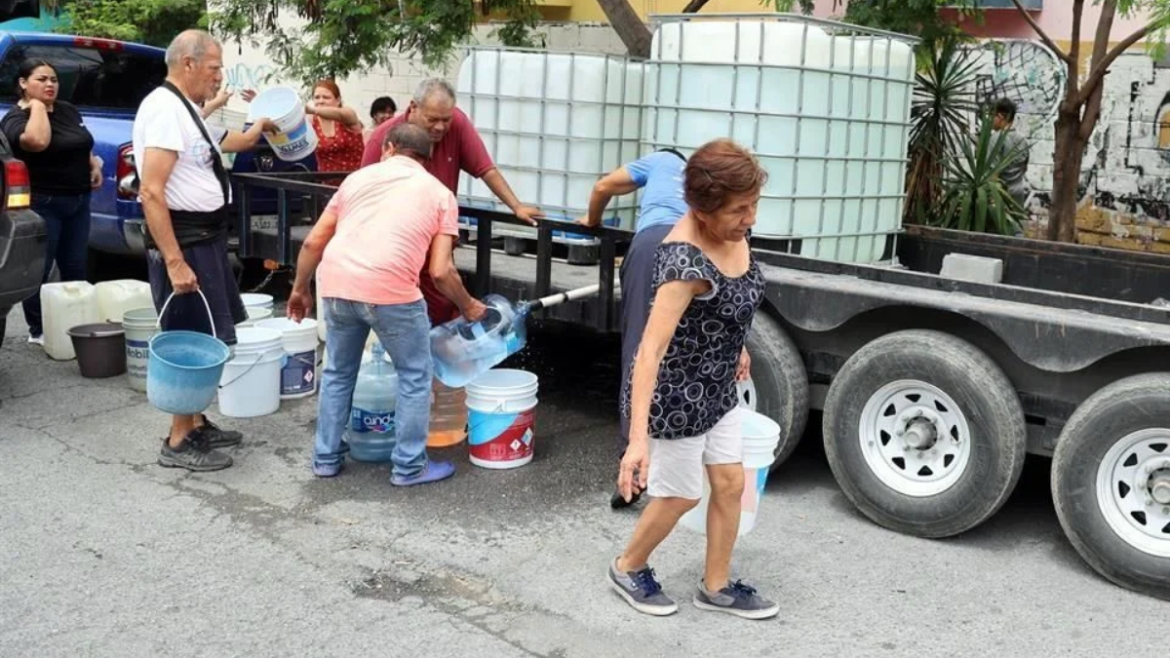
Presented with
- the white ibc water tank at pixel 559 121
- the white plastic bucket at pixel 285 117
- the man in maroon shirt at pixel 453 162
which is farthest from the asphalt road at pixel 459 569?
the white plastic bucket at pixel 285 117

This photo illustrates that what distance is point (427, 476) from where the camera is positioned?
5570 mm

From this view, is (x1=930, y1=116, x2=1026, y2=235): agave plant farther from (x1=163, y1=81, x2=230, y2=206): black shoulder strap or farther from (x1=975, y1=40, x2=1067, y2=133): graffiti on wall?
(x1=163, y1=81, x2=230, y2=206): black shoulder strap

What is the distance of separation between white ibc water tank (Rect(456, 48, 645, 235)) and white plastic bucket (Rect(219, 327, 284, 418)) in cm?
146

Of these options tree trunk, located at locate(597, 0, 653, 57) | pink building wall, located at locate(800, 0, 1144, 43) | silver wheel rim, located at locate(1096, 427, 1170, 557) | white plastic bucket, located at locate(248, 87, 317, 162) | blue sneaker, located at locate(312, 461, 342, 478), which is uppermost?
pink building wall, located at locate(800, 0, 1144, 43)

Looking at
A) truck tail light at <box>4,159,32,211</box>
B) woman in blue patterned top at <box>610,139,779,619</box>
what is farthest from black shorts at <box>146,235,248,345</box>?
woman in blue patterned top at <box>610,139,779,619</box>

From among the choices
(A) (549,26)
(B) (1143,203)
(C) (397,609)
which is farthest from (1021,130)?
(C) (397,609)

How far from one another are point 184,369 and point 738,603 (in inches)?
106

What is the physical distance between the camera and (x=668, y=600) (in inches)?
171

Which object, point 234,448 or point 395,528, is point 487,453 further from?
point 234,448

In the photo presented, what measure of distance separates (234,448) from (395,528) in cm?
→ 138

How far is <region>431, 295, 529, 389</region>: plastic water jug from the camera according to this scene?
595 centimetres

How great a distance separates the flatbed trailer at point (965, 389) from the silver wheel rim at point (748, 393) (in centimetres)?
2

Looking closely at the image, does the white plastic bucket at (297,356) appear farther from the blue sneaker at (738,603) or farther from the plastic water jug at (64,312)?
the blue sneaker at (738,603)

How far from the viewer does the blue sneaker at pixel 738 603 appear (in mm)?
4293
